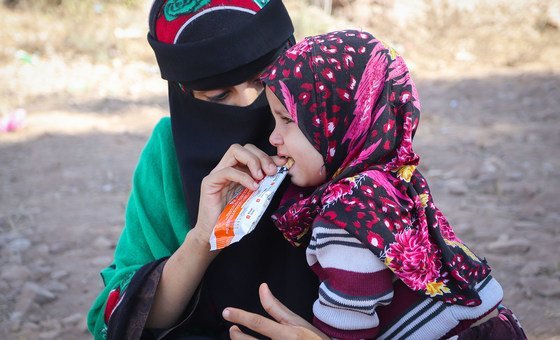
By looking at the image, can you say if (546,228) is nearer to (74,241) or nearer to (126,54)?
(74,241)

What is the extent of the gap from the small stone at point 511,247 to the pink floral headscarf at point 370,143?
6.97ft

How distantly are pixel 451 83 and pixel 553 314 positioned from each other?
16.8 ft

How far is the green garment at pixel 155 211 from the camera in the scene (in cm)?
232

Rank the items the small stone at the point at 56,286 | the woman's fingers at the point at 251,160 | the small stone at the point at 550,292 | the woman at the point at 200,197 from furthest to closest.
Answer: the small stone at the point at 56,286 → the small stone at the point at 550,292 → the woman at the point at 200,197 → the woman's fingers at the point at 251,160

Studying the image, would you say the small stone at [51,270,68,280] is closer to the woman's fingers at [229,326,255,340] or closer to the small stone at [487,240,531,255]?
the woman's fingers at [229,326,255,340]

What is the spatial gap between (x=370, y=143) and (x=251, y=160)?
36cm

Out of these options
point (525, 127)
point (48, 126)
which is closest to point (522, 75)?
point (525, 127)

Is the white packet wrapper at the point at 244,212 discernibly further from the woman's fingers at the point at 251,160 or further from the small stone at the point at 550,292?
the small stone at the point at 550,292

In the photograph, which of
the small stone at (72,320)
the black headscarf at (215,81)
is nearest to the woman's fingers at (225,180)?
the black headscarf at (215,81)

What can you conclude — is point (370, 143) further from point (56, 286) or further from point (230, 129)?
point (56, 286)

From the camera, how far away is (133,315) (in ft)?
A: 6.98

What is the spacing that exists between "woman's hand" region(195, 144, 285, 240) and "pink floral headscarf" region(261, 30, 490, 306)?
0.51 ft

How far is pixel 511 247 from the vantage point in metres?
3.86

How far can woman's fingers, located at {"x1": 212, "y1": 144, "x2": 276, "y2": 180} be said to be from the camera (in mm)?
1898
